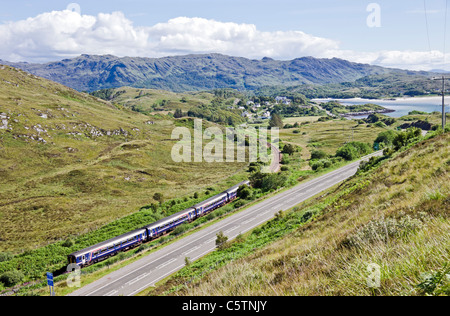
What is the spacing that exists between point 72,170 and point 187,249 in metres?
54.8

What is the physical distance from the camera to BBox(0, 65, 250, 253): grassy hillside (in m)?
53.9

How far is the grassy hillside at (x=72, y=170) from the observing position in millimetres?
53853

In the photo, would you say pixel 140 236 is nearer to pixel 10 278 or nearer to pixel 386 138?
pixel 10 278

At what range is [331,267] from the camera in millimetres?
6434

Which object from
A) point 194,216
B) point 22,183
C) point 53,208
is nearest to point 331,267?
point 194,216

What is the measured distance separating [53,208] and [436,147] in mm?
64515

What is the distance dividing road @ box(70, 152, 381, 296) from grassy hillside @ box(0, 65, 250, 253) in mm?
19414

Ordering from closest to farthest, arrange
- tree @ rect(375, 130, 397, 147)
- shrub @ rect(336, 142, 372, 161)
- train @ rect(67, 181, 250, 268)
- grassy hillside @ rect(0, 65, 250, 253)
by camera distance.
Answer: train @ rect(67, 181, 250, 268) → grassy hillside @ rect(0, 65, 250, 253) → shrub @ rect(336, 142, 372, 161) → tree @ rect(375, 130, 397, 147)

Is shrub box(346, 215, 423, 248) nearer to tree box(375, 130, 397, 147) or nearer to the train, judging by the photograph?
the train
